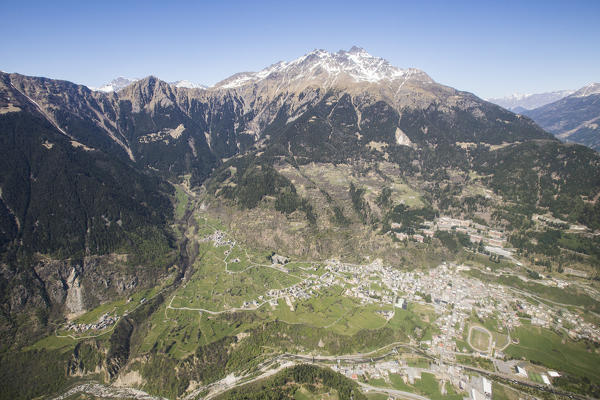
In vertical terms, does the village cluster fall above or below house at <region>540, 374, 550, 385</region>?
Answer: above

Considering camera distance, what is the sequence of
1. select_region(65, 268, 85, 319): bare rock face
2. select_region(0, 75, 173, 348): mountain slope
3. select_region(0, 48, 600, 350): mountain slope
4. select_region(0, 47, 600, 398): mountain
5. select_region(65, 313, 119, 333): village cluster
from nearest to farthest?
select_region(0, 47, 600, 398): mountain < select_region(65, 313, 119, 333): village cluster < select_region(0, 75, 173, 348): mountain slope < select_region(65, 268, 85, 319): bare rock face < select_region(0, 48, 600, 350): mountain slope

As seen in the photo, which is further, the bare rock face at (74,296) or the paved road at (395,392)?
the bare rock face at (74,296)

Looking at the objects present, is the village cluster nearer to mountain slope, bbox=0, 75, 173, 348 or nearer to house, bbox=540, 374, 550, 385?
mountain slope, bbox=0, 75, 173, 348

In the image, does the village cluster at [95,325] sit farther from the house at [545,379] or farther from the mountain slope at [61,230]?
the house at [545,379]

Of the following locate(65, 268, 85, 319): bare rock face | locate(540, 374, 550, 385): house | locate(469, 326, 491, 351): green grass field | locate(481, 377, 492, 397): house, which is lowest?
locate(540, 374, 550, 385): house

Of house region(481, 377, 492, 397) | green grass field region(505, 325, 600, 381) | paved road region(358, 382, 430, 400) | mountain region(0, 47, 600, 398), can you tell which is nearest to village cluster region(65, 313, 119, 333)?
mountain region(0, 47, 600, 398)

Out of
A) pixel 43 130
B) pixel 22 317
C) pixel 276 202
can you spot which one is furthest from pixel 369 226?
pixel 43 130

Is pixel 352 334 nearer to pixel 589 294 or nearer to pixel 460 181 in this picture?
pixel 589 294

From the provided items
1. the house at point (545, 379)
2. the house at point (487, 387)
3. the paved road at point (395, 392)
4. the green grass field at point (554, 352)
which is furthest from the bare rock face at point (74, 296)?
the house at point (545, 379)

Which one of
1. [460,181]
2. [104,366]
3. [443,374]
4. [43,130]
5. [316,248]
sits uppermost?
[43,130]

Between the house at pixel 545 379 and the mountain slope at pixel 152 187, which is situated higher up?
the mountain slope at pixel 152 187

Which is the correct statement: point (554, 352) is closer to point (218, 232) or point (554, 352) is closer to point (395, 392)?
point (395, 392)
